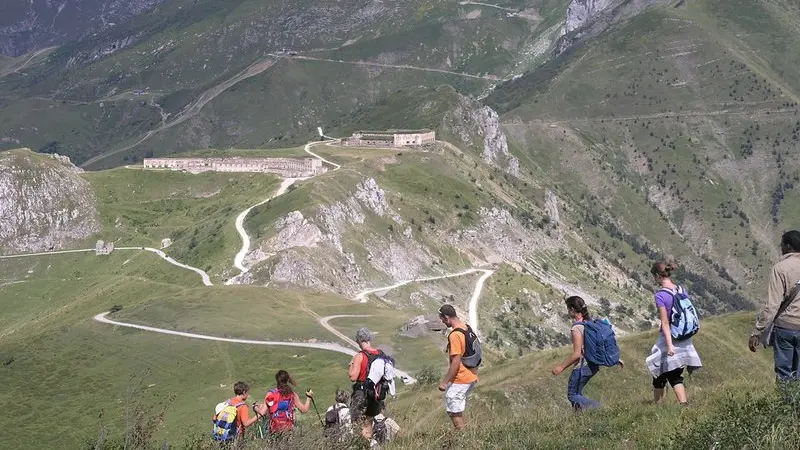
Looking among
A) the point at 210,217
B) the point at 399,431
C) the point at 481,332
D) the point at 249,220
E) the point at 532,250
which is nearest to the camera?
the point at 399,431

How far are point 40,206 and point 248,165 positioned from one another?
42626 mm

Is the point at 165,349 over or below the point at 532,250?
over

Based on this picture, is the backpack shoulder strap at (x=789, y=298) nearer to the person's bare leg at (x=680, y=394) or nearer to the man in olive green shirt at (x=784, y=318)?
the man in olive green shirt at (x=784, y=318)

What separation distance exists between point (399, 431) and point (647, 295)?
171154 mm

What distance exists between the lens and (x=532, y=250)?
156375 mm

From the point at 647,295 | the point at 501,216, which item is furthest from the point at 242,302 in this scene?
the point at 647,295

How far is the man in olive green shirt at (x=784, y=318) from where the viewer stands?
49.3 feet

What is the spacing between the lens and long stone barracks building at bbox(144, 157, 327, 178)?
507 feet

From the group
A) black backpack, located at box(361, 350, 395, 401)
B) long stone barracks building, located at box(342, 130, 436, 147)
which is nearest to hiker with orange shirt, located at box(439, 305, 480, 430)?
black backpack, located at box(361, 350, 395, 401)

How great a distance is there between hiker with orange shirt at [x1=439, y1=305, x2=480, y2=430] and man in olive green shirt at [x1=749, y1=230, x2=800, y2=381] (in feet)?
19.7

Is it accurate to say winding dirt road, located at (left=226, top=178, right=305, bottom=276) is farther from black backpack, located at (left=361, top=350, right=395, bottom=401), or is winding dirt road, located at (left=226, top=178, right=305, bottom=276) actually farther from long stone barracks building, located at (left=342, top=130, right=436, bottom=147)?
black backpack, located at (left=361, top=350, right=395, bottom=401)

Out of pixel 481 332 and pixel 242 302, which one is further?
pixel 481 332

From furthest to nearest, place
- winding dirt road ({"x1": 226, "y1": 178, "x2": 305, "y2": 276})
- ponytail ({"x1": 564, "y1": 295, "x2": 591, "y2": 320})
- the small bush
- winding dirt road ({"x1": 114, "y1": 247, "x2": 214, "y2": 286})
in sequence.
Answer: winding dirt road ({"x1": 226, "y1": 178, "x2": 305, "y2": 276}), winding dirt road ({"x1": 114, "y1": 247, "x2": 214, "y2": 286}), the small bush, ponytail ({"x1": 564, "y1": 295, "x2": 591, "y2": 320})

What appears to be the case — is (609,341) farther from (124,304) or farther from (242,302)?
(124,304)
